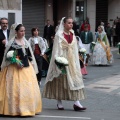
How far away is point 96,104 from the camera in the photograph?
10570 millimetres

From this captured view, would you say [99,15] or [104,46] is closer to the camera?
[104,46]

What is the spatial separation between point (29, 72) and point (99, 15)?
26038 mm

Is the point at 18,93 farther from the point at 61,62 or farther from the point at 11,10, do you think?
the point at 11,10

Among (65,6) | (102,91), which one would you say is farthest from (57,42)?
(65,6)

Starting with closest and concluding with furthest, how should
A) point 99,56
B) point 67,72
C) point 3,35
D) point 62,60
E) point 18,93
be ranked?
point 18,93
point 62,60
point 67,72
point 3,35
point 99,56

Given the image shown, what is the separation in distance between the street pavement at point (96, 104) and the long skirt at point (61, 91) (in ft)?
1.00

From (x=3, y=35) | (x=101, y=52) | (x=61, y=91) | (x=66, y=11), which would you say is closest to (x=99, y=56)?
(x=101, y=52)

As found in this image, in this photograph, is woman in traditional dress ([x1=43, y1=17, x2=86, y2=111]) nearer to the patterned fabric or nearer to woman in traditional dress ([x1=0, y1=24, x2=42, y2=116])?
woman in traditional dress ([x1=0, y1=24, x2=42, y2=116])

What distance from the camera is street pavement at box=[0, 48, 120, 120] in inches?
355

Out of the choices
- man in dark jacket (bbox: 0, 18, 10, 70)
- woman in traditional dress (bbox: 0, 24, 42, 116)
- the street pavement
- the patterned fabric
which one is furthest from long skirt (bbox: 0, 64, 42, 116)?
the patterned fabric

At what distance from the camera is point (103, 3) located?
115 ft

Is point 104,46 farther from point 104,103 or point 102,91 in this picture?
point 104,103

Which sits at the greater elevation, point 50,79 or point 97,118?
point 50,79

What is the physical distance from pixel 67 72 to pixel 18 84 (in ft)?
3.51
